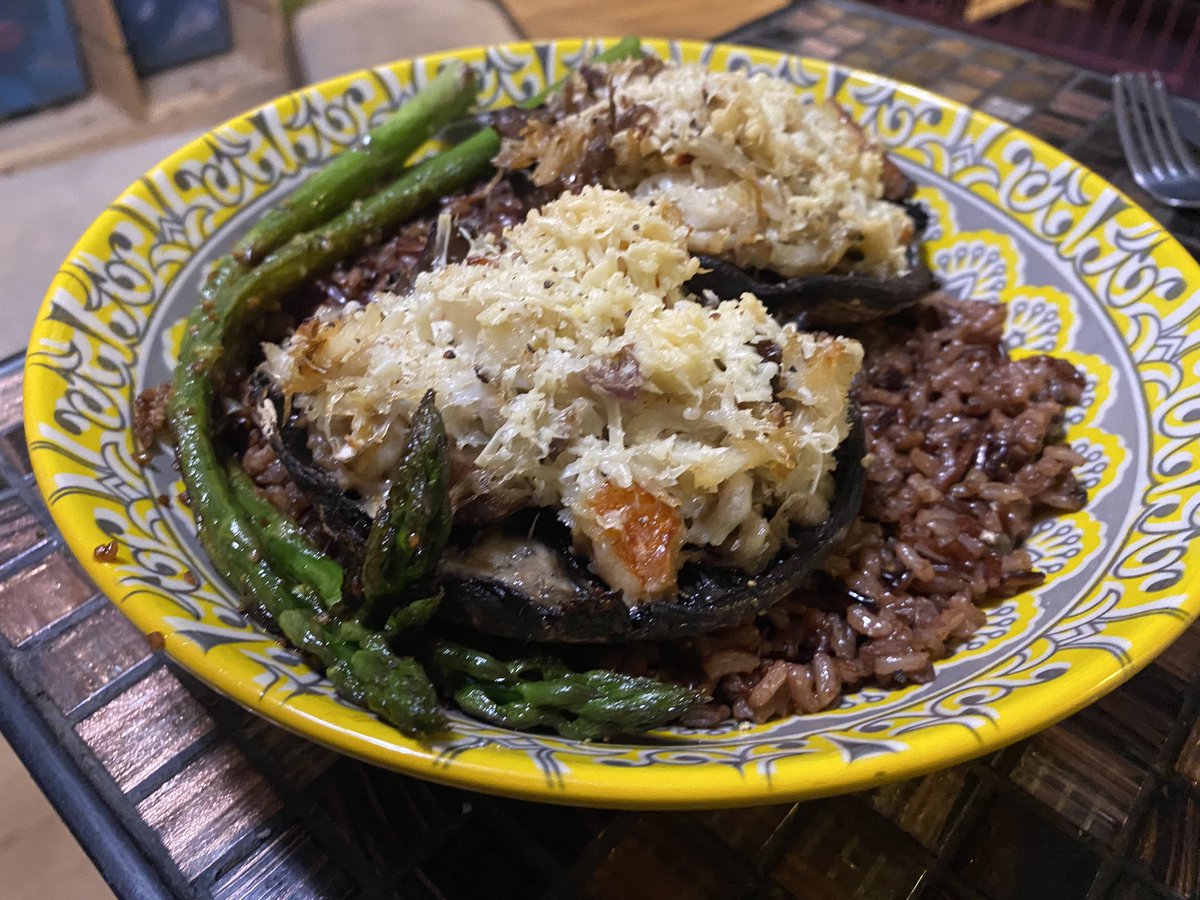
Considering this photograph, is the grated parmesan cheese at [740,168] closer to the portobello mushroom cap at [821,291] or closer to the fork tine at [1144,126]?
the portobello mushroom cap at [821,291]

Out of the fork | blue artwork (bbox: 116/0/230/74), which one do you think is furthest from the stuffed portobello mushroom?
blue artwork (bbox: 116/0/230/74)

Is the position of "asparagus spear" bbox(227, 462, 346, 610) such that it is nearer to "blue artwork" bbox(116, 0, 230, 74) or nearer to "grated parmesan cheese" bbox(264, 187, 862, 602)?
"grated parmesan cheese" bbox(264, 187, 862, 602)

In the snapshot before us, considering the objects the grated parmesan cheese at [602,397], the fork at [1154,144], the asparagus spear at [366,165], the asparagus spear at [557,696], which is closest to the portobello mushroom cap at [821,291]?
the grated parmesan cheese at [602,397]

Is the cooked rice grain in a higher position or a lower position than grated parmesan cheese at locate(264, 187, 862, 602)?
lower

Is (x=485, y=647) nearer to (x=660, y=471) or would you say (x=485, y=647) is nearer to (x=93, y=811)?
(x=660, y=471)

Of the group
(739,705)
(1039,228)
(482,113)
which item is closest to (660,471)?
(739,705)

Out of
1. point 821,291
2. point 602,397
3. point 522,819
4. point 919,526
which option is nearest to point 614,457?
point 602,397

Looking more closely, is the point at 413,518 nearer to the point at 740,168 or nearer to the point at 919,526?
the point at 919,526
